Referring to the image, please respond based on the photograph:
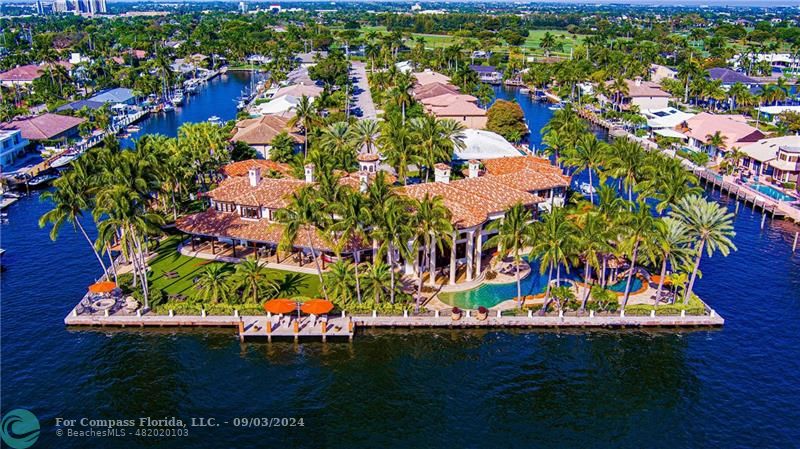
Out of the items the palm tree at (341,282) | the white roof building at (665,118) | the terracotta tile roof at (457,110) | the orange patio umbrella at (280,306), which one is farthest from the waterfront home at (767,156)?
the orange patio umbrella at (280,306)

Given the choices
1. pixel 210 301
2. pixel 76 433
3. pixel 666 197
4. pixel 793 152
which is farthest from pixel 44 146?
pixel 793 152

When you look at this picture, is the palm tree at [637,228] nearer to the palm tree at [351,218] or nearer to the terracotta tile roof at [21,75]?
the palm tree at [351,218]

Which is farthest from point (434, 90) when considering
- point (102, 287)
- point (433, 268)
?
point (102, 287)

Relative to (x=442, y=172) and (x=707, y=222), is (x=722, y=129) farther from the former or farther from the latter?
(x=442, y=172)

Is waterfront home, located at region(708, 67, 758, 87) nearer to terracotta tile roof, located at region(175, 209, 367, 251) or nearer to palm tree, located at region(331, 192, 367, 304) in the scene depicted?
terracotta tile roof, located at region(175, 209, 367, 251)

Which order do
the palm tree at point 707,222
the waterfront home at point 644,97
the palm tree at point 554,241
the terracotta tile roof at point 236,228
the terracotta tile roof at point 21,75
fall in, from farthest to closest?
the terracotta tile roof at point 21,75 < the waterfront home at point 644,97 < the terracotta tile roof at point 236,228 < the palm tree at point 707,222 < the palm tree at point 554,241
